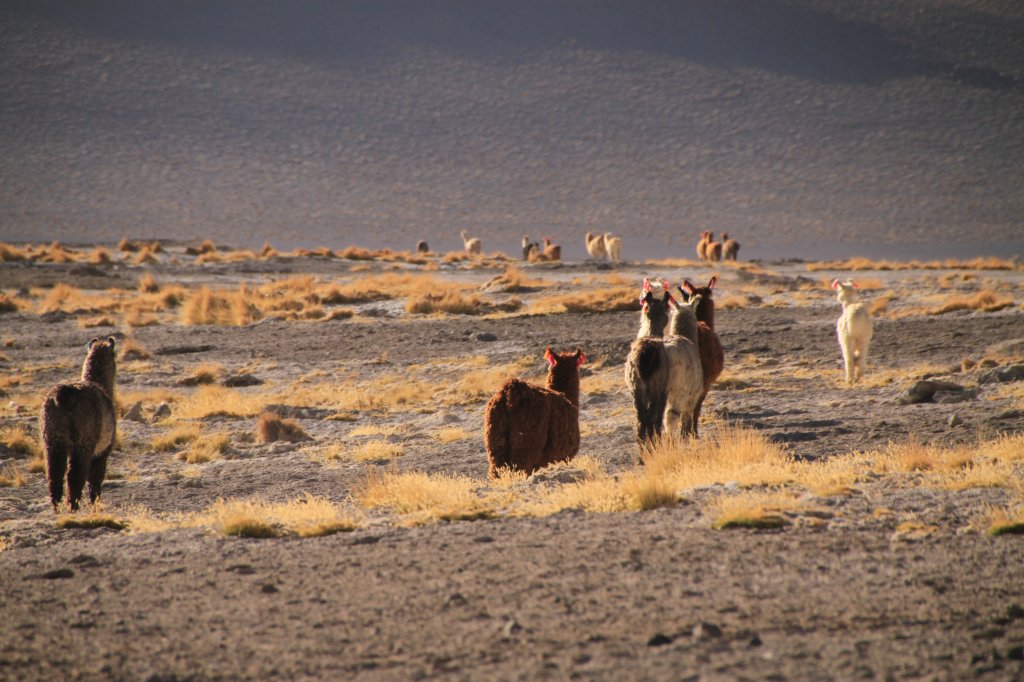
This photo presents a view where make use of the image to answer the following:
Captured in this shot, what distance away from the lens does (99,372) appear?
11406 mm

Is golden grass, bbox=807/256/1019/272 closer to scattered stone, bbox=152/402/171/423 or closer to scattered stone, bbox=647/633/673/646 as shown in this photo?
scattered stone, bbox=152/402/171/423

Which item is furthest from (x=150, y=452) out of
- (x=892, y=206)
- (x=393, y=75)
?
(x=393, y=75)

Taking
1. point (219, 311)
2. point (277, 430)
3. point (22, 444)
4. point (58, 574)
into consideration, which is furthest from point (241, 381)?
point (58, 574)

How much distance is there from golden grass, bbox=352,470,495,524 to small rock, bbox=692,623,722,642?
3120 mm

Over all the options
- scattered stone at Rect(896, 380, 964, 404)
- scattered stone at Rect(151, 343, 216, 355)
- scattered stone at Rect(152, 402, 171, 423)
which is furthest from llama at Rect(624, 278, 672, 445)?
scattered stone at Rect(151, 343, 216, 355)

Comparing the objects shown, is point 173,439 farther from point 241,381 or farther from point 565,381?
point 565,381

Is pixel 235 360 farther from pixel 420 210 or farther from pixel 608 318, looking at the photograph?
pixel 420 210

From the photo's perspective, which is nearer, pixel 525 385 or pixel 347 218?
pixel 525 385

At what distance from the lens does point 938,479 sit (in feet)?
28.7

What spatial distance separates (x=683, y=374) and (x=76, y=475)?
199 inches

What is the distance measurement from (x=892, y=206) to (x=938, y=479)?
7210cm

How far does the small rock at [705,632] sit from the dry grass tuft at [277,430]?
9.74 metres

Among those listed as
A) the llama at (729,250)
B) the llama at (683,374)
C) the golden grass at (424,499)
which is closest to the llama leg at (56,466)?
the golden grass at (424,499)

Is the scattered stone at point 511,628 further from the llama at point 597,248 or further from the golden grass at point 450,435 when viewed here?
the llama at point 597,248
